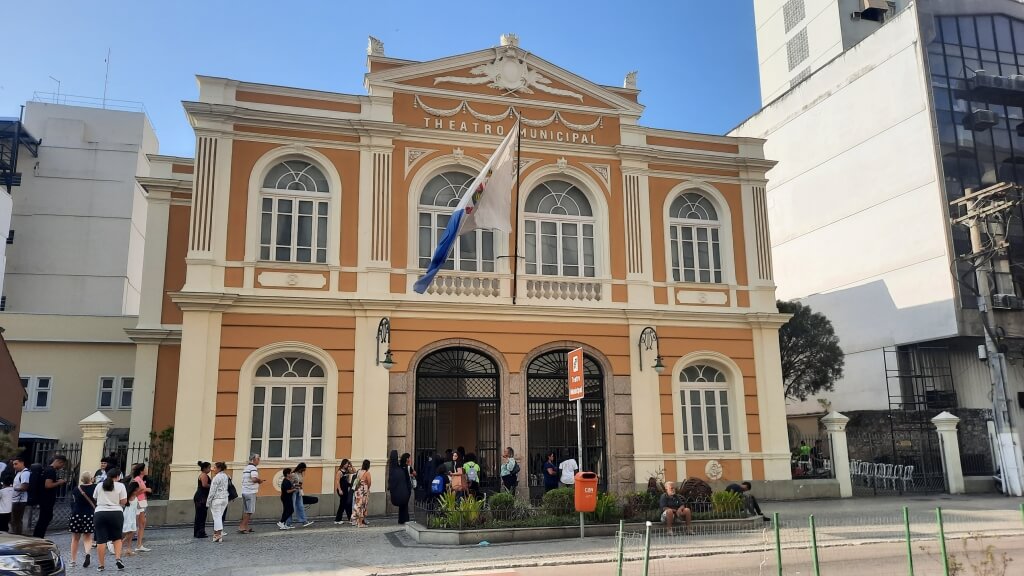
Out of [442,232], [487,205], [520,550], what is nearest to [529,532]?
[520,550]

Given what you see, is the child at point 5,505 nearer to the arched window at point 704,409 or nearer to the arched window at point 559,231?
the arched window at point 559,231

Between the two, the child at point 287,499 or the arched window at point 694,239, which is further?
the arched window at point 694,239

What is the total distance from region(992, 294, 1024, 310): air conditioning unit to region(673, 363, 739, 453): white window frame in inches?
635

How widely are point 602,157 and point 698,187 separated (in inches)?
118

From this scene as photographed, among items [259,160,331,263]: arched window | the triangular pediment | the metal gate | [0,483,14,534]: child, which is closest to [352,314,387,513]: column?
[259,160,331,263]: arched window

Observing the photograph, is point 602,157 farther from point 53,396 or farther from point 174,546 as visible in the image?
point 53,396

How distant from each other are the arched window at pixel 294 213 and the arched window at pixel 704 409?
10.1m

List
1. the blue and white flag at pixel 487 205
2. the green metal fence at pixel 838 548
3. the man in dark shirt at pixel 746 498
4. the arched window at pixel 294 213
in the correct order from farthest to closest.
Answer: the arched window at pixel 294 213 < the blue and white flag at pixel 487 205 < the man in dark shirt at pixel 746 498 < the green metal fence at pixel 838 548

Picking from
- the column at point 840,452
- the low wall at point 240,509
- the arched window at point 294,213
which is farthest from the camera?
the column at point 840,452

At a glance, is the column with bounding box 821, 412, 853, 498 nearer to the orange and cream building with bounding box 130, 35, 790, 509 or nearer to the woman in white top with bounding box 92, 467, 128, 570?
the orange and cream building with bounding box 130, 35, 790, 509

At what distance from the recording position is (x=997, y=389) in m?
22.1

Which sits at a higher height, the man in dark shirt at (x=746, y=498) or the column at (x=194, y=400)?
the column at (x=194, y=400)

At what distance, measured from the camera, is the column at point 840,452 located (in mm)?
20516

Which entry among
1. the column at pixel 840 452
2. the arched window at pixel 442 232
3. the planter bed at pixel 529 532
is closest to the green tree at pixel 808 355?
the column at pixel 840 452
